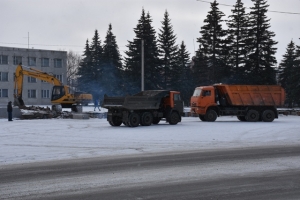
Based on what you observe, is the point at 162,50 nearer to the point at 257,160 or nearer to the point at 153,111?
the point at 153,111

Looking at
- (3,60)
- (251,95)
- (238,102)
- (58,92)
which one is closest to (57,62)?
(3,60)

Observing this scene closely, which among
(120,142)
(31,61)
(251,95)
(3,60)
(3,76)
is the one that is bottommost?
(120,142)

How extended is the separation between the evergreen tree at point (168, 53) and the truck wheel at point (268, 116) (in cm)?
2879

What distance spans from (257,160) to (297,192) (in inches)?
191

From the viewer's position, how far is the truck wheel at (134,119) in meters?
28.8

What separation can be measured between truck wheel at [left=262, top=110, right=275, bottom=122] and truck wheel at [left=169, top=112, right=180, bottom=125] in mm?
8290

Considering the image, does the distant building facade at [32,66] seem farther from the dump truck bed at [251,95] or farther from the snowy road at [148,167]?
the snowy road at [148,167]

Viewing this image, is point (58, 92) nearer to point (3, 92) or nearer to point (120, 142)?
point (120, 142)

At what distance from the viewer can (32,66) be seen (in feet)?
282

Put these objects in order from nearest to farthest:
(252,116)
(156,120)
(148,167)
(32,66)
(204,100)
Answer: (148,167) < (156,120) < (204,100) < (252,116) < (32,66)

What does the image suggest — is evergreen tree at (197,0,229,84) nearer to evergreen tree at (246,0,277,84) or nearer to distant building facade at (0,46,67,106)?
evergreen tree at (246,0,277,84)

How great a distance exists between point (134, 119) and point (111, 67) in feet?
134

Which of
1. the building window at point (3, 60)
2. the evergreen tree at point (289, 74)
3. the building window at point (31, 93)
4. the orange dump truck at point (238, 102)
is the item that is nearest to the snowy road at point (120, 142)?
the orange dump truck at point (238, 102)

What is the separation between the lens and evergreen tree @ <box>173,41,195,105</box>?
6588 centimetres
